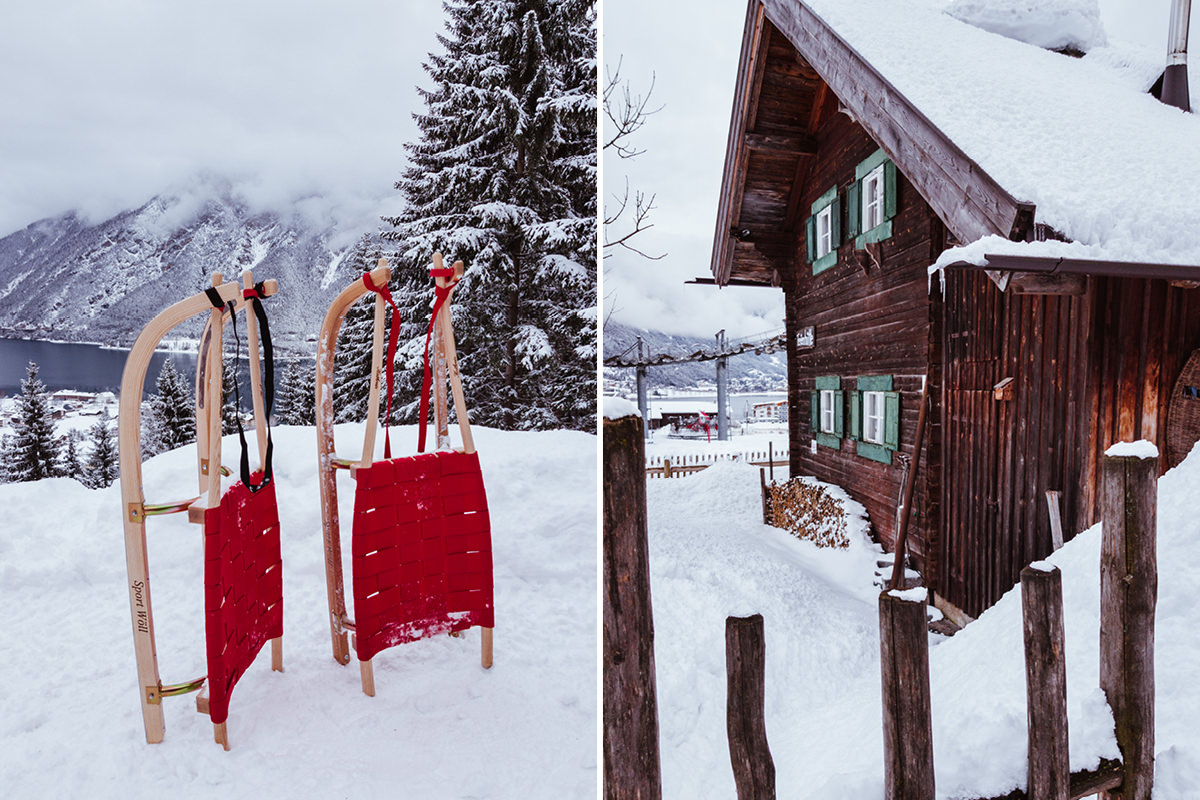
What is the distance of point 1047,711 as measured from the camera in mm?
1431

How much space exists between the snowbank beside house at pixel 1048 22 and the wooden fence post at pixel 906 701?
7282mm

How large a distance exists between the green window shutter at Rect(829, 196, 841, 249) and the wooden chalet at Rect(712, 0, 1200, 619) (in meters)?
0.03

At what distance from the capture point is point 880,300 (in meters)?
6.48

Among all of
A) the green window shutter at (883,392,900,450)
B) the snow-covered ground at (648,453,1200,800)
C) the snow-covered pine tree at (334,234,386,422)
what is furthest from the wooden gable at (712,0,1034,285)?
the snow-covered pine tree at (334,234,386,422)

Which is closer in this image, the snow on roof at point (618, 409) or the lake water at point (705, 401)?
the snow on roof at point (618, 409)

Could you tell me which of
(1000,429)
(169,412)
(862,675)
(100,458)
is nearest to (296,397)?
(169,412)

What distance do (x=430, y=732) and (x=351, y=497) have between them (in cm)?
220

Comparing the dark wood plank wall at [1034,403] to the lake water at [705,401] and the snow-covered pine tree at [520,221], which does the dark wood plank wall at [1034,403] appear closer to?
the snow-covered pine tree at [520,221]

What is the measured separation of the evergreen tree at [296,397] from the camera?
9.33 meters

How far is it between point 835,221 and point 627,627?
23.3 feet

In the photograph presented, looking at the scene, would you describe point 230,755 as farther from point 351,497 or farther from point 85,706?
point 351,497

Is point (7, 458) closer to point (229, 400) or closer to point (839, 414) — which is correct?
point (229, 400)

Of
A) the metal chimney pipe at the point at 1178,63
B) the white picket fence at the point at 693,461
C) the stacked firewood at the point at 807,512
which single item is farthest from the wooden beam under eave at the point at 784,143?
the white picket fence at the point at 693,461

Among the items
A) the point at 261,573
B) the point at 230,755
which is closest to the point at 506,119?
the point at 261,573
